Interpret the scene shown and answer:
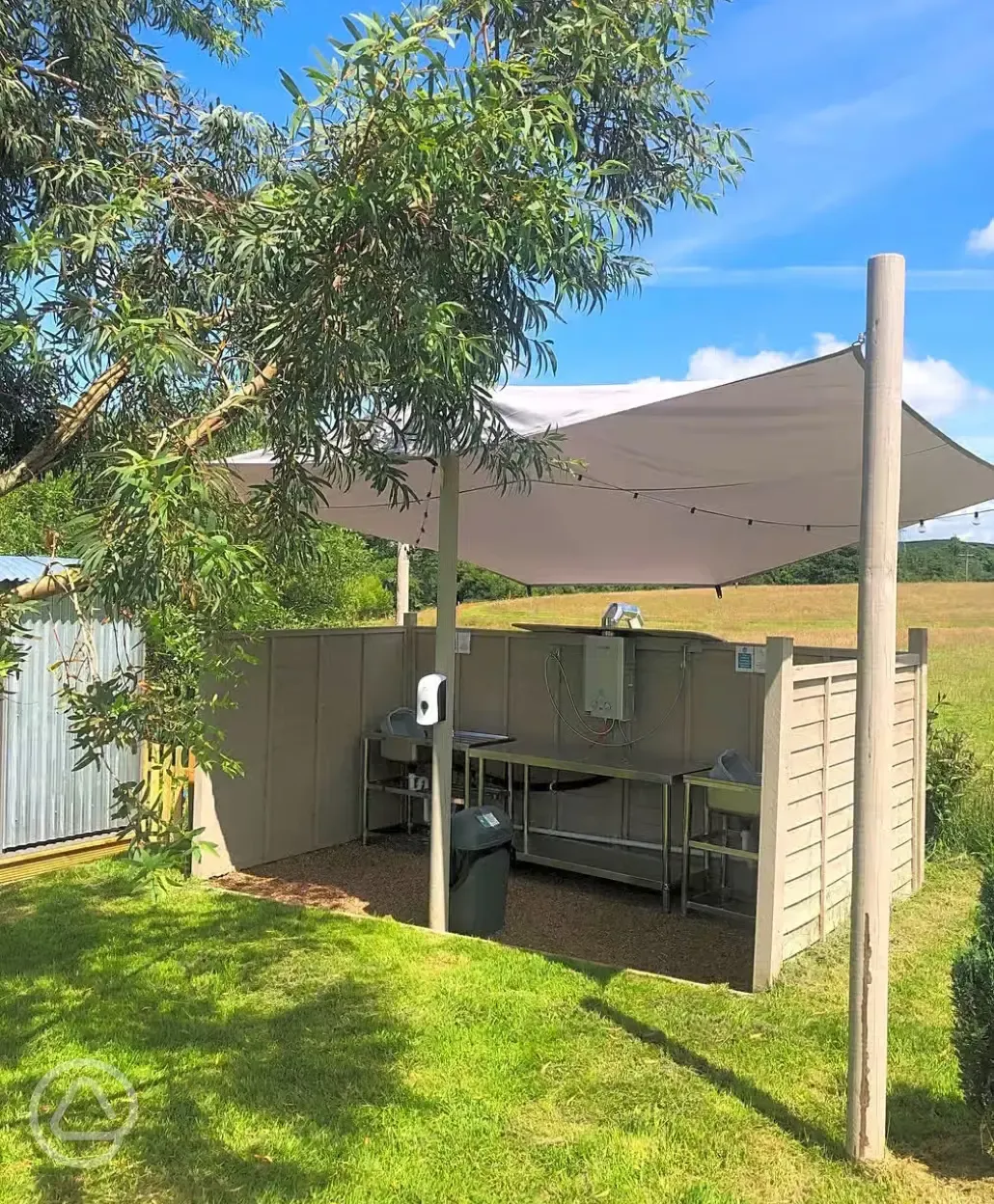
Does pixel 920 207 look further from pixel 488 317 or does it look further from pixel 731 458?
pixel 488 317

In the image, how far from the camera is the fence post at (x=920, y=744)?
5.59 metres

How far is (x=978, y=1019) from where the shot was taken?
8.67 ft

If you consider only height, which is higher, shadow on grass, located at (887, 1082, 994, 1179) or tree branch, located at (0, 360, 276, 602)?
tree branch, located at (0, 360, 276, 602)

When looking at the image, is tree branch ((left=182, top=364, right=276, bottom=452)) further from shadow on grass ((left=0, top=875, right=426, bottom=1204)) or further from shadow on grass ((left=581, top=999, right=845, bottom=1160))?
shadow on grass ((left=581, top=999, right=845, bottom=1160))

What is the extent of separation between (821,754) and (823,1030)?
1.25 m

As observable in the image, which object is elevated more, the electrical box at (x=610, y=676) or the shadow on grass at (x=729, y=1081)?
the electrical box at (x=610, y=676)

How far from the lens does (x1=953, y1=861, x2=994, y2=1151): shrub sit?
2635 mm

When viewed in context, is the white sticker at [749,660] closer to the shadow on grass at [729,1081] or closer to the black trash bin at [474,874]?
the black trash bin at [474,874]

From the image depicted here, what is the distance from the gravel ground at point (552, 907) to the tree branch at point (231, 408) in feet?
10.8

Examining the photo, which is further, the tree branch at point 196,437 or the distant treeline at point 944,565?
the distant treeline at point 944,565

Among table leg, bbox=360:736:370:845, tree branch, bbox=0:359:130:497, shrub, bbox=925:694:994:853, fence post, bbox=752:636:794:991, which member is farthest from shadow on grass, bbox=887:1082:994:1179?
table leg, bbox=360:736:370:845

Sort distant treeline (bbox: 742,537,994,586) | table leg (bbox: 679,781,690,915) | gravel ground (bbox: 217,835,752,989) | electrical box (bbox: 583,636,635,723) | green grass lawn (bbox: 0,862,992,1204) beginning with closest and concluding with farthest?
1. green grass lawn (bbox: 0,862,992,1204)
2. gravel ground (bbox: 217,835,752,989)
3. table leg (bbox: 679,781,690,915)
4. electrical box (bbox: 583,636,635,723)
5. distant treeline (bbox: 742,537,994,586)


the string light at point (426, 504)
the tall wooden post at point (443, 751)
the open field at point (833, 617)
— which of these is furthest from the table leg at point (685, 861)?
the open field at point (833, 617)

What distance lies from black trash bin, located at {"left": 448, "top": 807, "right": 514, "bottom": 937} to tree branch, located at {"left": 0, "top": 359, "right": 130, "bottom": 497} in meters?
2.86
